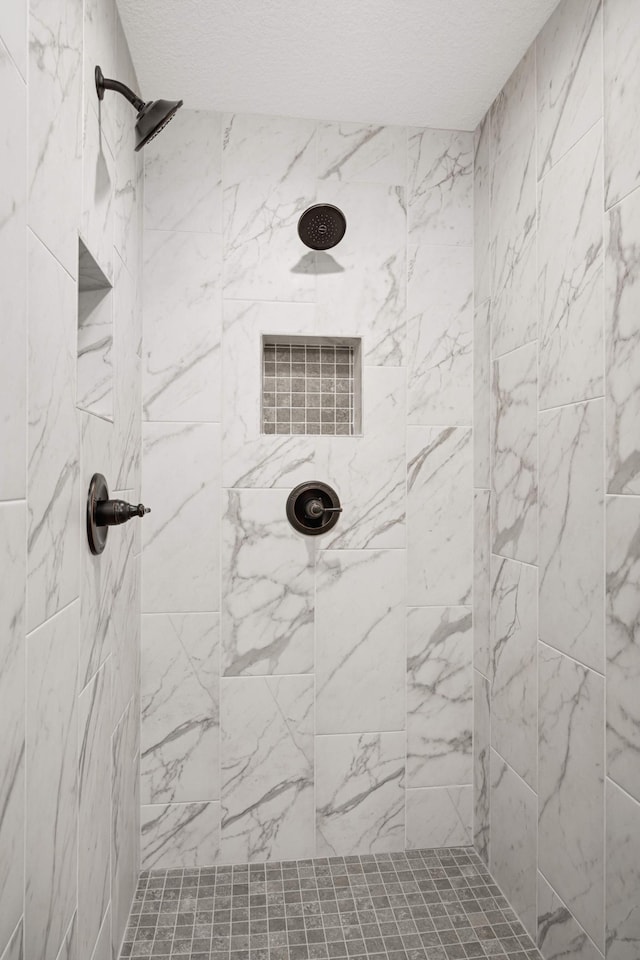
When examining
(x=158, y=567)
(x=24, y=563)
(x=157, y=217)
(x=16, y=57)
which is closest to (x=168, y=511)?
(x=158, y=567)

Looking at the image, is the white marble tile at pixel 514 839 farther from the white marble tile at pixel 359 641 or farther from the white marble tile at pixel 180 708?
the white marble tile at pixel 180 708

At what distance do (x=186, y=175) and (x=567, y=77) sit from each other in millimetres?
1197

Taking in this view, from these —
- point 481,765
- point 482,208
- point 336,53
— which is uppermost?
point 336,53

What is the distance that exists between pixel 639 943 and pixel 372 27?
2.31 metres

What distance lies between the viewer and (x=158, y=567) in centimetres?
210

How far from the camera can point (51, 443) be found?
3.40ft

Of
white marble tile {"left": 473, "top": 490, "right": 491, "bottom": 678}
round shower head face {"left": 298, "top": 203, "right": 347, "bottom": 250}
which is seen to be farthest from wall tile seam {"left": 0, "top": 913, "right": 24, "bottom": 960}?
round shower head face {"left": 298, "top": 203, "right": 347, "bottom": 250}

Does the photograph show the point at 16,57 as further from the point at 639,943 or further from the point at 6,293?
the point at 639,943

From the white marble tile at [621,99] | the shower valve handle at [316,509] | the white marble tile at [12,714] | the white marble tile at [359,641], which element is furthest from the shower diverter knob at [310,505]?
the white marble tile at [12,714]

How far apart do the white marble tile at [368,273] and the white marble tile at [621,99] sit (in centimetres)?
86

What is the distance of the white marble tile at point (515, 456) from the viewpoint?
180 centimetres

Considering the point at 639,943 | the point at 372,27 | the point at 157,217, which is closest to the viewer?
the point at 639,943

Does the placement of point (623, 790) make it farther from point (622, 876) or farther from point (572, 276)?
point (572, 276)

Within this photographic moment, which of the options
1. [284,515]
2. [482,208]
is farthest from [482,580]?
[482,208]
